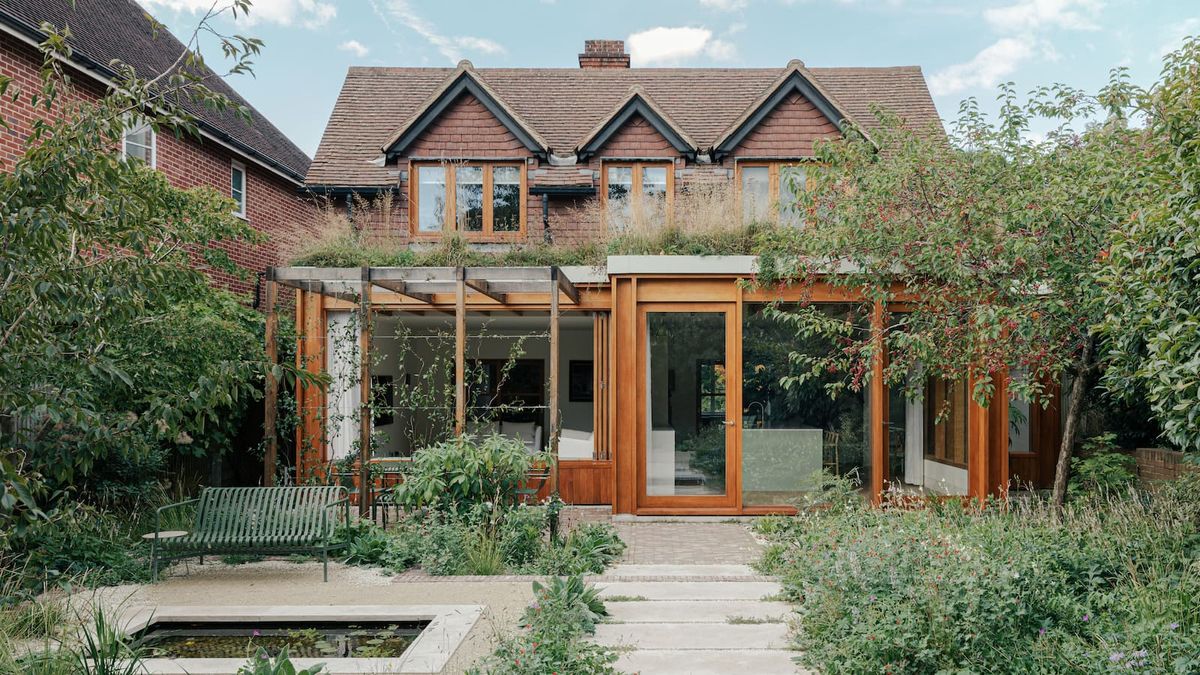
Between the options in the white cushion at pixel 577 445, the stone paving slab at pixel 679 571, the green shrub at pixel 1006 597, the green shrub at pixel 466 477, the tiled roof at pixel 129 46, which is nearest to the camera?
the green shrub at pixel 1006 597

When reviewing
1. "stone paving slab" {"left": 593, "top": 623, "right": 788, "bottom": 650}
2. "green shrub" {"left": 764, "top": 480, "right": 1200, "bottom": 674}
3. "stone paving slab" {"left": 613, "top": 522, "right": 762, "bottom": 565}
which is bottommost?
"stone paving slab" {"left": 613, "top": 522, "right": 762, "bottom": 565}

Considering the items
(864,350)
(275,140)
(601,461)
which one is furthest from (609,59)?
(864,350)

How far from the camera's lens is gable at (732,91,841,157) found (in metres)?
13.9

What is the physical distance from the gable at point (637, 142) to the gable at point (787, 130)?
123 cm

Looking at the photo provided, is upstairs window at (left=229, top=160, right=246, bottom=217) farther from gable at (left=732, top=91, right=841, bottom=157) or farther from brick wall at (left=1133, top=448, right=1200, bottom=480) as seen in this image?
brick wall at (left=1133, top=448, right=1200, bottom=480)

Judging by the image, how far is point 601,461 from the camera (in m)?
11.3

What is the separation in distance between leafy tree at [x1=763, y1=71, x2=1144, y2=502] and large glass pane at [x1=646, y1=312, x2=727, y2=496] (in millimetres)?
1402

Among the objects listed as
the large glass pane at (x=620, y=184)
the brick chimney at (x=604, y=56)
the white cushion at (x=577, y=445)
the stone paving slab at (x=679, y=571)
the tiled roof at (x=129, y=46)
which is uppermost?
the brick chimney at (x=604, y=56)

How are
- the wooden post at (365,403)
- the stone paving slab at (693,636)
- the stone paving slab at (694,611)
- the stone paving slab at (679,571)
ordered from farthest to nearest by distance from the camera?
the wooden post at (365,403)
the stone paving slab at (679,571)
the stone paving slab at (694,611)
the stone paving slab at (693,636)

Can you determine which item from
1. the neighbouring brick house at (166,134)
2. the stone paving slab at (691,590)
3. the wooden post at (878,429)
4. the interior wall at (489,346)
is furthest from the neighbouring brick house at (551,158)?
the stone paving slab at (691,590)

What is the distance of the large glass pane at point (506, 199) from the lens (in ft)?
45.5

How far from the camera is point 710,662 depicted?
4.95 metres

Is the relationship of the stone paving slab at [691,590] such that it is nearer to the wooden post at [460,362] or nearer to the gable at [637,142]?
the wooden post at [460,362]

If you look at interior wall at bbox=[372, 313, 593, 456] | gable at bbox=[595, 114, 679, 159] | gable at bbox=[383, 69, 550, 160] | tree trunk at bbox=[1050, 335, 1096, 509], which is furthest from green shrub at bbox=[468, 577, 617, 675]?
gable at bbox=[383, 69, 550, 160]
